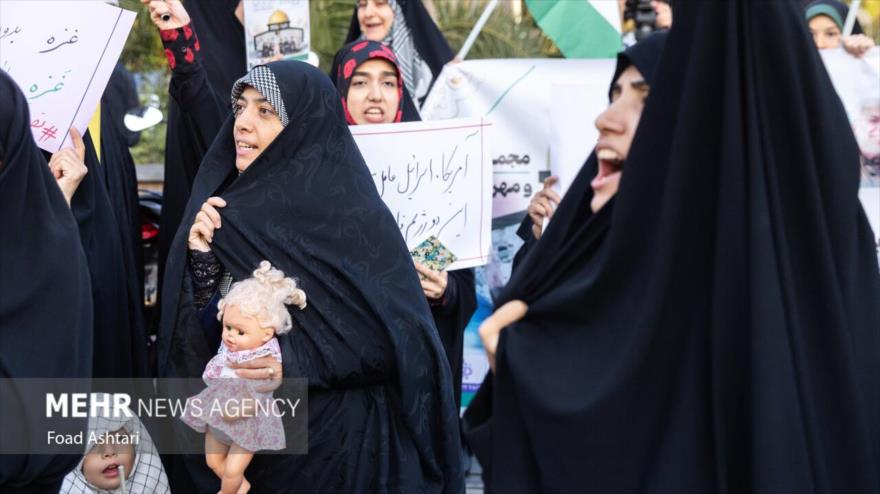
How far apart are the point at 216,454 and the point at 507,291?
1.23 m

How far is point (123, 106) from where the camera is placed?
19.2 feet

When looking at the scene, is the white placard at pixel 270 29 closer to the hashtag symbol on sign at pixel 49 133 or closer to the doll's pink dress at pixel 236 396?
the hashtag symbol on sign at pixel 49 133

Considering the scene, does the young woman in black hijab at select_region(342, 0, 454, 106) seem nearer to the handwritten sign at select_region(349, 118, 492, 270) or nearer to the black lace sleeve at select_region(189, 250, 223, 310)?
the handwritten sign at select_region(349, 118, 492, 270)

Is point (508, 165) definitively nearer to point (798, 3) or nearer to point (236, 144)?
point (236, 144)

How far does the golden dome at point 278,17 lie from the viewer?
530 centimetres

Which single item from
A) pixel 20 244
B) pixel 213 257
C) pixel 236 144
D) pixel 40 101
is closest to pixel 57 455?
pixel 20 244

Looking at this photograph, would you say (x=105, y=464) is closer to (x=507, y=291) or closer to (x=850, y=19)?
(x=507, y=291)

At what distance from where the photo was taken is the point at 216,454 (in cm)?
354

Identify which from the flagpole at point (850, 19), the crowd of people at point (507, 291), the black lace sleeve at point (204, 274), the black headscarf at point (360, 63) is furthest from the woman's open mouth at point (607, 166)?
the flagpole at point (850, 19)

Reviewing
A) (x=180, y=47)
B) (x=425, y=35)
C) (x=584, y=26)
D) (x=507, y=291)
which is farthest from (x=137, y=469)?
(x=584, y=26)

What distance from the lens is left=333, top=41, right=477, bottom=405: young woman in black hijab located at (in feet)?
14.9

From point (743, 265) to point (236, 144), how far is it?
6.43 ft

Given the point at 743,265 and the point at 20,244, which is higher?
the point at 743,265

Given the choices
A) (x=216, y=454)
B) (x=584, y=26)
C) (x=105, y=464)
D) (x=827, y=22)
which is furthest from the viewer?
(x=584, y=26)
